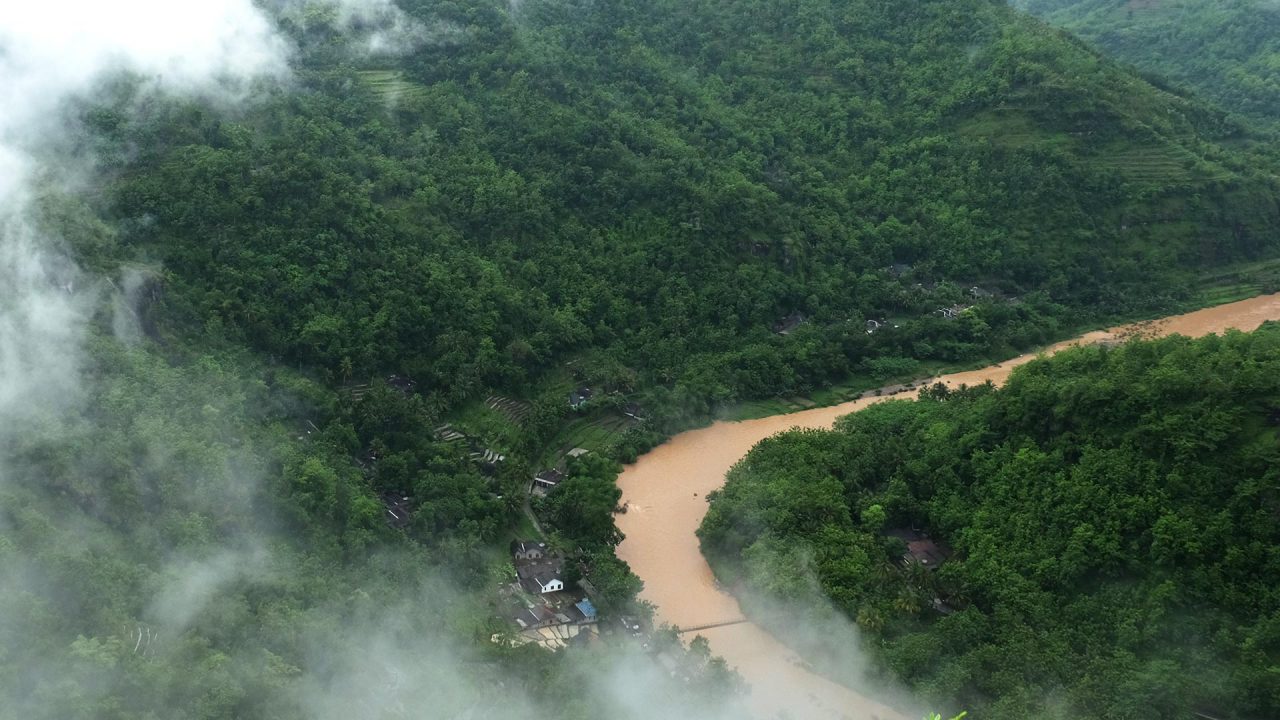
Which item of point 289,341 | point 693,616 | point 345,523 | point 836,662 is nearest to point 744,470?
point 693,616

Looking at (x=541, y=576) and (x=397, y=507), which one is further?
(x=397, y=507)

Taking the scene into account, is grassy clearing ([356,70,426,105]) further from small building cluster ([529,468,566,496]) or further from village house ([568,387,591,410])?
small building cluster ([529,468,566,496])

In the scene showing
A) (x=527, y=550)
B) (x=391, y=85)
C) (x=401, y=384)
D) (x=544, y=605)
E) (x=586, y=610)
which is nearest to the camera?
(x=586, y=610)

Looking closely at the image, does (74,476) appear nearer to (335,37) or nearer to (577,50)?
(335,37)

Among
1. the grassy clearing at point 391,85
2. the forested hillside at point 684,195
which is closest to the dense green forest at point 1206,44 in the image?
the forested hillside at point 684,195

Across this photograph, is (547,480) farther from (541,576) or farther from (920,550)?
(920,550)

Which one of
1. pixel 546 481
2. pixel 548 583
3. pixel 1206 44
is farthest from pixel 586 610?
pixel 1206 44

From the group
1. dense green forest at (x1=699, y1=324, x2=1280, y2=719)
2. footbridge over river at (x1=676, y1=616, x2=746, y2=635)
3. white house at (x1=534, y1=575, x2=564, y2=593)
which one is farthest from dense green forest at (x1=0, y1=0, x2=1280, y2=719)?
dense green forest at (x1=699, y1=324, x2=1280, y2=719)

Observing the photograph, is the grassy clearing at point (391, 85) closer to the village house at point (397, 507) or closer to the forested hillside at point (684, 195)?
the forested hillside at point (684, 195)
